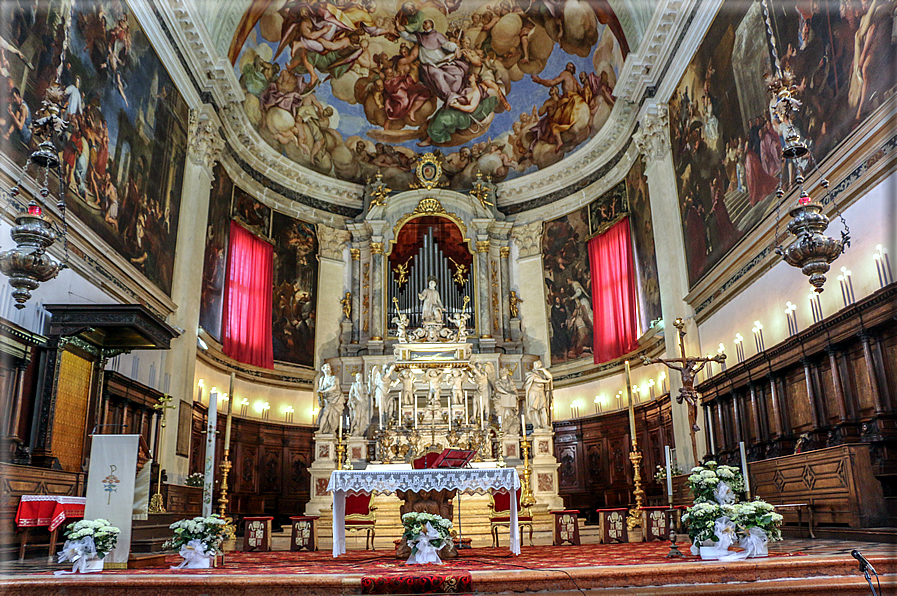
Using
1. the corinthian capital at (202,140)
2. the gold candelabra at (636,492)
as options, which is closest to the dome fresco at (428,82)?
the corinthian capital at (202,140)

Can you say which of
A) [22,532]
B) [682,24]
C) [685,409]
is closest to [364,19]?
[682,24]

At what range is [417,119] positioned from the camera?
65.2ft

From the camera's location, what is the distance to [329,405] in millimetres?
15922

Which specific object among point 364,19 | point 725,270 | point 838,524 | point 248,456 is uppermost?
point 364,19

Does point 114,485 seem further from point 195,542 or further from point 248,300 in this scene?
point 248,300

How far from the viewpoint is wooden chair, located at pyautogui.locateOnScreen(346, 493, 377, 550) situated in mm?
10734

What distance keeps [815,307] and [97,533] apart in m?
8.78

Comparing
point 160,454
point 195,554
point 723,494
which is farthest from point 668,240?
point 195,554

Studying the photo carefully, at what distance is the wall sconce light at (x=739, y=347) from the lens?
11.1 m

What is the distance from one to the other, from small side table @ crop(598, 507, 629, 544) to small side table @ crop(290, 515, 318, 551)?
15.3 ft

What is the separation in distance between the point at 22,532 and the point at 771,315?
1025 cm

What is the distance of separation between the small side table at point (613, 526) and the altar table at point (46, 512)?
24.7 ft

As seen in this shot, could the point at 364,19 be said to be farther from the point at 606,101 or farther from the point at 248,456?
the point at 248,456

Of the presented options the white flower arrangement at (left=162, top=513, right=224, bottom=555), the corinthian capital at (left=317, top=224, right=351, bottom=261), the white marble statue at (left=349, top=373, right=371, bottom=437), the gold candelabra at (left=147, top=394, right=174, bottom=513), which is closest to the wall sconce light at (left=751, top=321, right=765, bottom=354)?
the white flower arrangement at (left=162, top=513, right=224, bottom=555)
